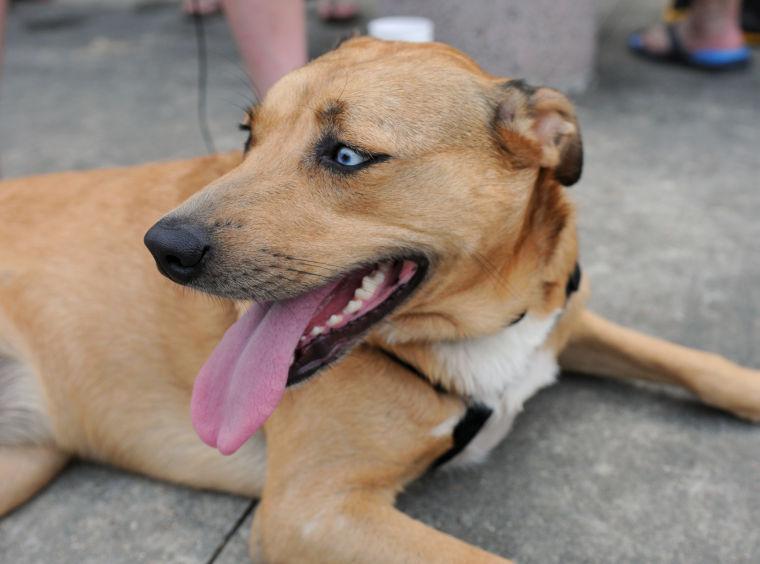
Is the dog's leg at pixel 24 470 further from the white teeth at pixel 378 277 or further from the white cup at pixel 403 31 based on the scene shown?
the white cup at pixel 403 31

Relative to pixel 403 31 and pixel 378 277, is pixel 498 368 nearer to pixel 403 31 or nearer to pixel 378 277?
pixel 378 277

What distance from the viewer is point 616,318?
11.5 ft

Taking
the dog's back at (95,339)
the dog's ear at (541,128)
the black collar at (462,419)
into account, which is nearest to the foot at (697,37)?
the dog's ear at (541,128)

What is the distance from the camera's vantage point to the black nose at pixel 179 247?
2002 mm

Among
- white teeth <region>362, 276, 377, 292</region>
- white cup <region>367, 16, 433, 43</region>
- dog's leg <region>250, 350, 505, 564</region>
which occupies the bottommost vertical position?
dog's leg <region>250, 350, 505, 564</region>

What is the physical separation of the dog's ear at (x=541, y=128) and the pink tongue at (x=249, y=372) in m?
0.69

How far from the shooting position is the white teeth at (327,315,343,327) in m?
2.21

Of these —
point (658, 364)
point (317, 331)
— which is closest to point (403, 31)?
point (658, 364)

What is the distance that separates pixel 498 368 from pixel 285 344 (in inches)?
28.8

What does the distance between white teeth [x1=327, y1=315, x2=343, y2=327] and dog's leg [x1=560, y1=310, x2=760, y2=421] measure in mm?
1091

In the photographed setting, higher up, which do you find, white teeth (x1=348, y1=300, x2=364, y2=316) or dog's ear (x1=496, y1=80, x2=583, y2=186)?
dog's ear (x1=496, y1=80, x2=583, y2=186)

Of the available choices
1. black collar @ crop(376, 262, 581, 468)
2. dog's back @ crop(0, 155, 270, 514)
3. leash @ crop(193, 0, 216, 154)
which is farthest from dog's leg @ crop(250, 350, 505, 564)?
leash @ crop(193, 0, 216, 154)

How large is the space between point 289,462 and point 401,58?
1.21 m

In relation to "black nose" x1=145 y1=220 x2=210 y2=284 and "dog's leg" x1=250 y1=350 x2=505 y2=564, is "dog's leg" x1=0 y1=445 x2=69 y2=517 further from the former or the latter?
"black nose" x1=145 y1=220 x2=210 y2=284
